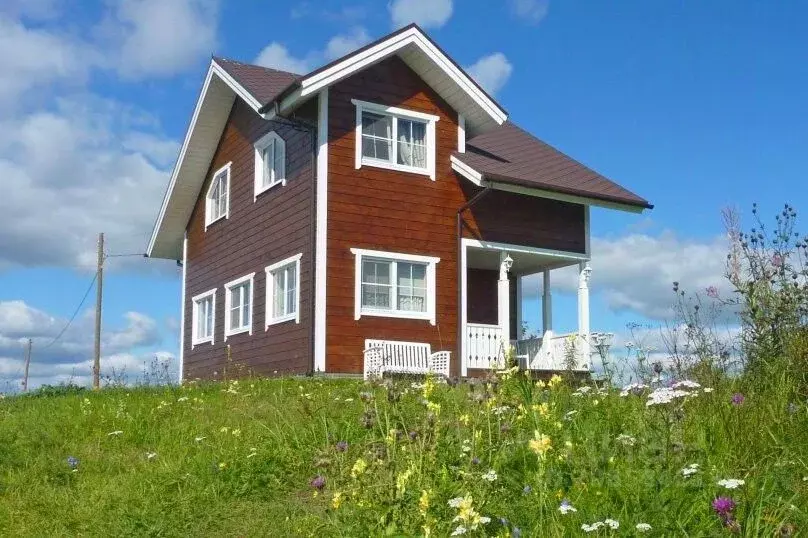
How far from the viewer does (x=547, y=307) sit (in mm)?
21172

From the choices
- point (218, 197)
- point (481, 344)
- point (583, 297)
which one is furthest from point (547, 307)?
point (218, 197)

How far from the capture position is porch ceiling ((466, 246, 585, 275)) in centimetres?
1991

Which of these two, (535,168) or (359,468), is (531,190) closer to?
(535,168)

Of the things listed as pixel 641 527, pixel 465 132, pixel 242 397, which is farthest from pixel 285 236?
pixel 641 527

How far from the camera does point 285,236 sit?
18938 millimetres

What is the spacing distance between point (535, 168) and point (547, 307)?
3.17 metres

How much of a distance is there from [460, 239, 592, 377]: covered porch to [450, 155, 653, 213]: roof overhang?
1.17 meters

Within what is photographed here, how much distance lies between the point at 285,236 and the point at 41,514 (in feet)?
38.5

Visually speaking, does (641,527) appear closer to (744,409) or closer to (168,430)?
(744,409)

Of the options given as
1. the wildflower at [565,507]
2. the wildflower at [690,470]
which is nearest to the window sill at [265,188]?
the wildflower at [690,470]

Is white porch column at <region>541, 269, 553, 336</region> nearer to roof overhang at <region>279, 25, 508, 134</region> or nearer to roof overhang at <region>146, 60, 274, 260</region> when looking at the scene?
roof overhang at <region>279, 25, 508, 134</region>

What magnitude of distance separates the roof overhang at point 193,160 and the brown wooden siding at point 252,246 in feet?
1.00

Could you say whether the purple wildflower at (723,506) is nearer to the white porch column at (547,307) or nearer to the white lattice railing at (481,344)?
the white lattice railing at (481,344)

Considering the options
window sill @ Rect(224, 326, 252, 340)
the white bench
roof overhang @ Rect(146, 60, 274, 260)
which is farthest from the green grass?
roof overhang @ Rect(146, 60, 274, 260)
